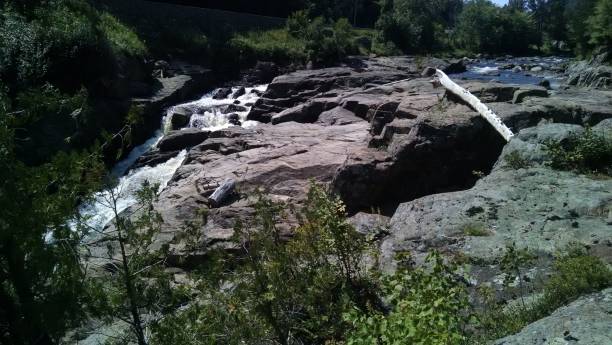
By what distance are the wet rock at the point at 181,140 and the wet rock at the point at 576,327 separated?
13.8 metres

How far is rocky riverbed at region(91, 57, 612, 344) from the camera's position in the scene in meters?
5.96

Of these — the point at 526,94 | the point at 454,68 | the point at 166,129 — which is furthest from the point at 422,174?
the point at 454,68

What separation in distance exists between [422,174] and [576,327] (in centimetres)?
641

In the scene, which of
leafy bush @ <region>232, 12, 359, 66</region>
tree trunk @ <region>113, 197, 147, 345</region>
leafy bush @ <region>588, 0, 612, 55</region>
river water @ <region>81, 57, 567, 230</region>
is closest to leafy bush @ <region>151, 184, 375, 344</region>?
tree trunk @ <region>113, 197, 147, 345</region>

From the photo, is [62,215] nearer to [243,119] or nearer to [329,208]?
[329,208]

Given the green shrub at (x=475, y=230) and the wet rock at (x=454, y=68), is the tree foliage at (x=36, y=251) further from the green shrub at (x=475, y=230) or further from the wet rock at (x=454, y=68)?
the wet rock at (x=454, y=68)

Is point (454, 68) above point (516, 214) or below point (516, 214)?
below

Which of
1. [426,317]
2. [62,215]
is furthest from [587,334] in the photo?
[62,215]

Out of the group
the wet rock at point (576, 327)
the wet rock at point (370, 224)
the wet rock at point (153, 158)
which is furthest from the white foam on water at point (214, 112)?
the wet rock at point (576, 327)

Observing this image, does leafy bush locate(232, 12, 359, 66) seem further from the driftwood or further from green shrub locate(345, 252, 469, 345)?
green shrub locate(345, 252, 469, 345)

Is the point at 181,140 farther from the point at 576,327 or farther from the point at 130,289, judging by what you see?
the point at 576,327

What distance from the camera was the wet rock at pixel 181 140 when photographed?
16094mm

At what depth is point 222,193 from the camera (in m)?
10.2

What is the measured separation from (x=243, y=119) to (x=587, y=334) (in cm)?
1744
